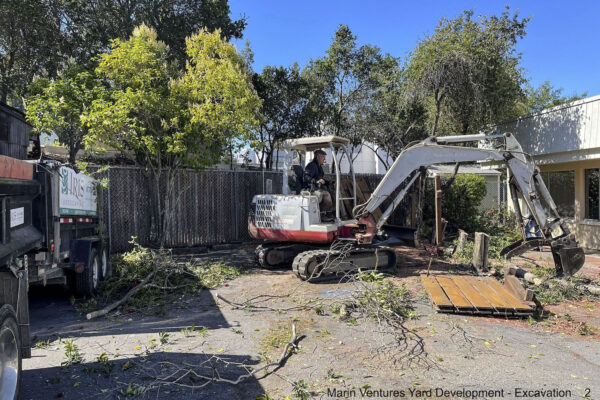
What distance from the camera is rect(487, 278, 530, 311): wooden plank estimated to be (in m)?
5.98

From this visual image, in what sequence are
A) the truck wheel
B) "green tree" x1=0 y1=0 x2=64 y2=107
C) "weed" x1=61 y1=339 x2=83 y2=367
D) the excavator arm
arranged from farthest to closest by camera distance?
1. "green tree" x1=0 y1=0 x2=64 y2=107
2. the excavator arm
3. the truck wheel
4. "weed" x1=61 y1=339 x2=83 y2=367

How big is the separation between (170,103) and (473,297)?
745cm

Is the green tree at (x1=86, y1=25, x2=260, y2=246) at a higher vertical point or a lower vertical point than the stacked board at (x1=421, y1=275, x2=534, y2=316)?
higher

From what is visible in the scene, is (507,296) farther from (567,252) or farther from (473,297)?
(567,252)

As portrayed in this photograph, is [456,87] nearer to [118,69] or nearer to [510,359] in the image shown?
[118,69]

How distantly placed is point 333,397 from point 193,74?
834 centimetres

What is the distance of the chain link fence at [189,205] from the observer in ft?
35.8

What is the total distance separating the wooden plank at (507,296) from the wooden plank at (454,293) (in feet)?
1.91

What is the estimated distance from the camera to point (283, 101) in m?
16.1

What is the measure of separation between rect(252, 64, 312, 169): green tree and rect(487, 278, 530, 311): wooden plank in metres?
9.98

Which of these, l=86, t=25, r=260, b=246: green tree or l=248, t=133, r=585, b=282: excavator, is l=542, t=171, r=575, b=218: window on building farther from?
l=86, t=25, r=260, b=246: green tree

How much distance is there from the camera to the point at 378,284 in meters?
6.68

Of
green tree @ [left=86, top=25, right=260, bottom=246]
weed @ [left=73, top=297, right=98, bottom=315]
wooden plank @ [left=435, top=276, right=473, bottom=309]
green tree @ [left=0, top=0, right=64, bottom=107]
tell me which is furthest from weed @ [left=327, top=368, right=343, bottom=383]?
green tree @ [left=0, top=0, right=64, bottom=107]

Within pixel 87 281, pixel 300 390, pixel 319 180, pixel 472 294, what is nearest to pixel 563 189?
pixel 472 294
